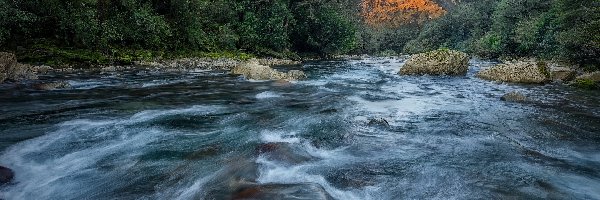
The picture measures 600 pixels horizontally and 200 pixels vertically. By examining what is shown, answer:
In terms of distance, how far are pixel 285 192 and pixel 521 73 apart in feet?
46.3

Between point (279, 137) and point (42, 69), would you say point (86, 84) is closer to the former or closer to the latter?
point (42, 69)

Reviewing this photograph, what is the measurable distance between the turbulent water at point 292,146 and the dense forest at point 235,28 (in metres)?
7.23

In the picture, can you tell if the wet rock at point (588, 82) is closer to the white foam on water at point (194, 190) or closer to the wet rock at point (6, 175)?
the white foam on water at point (194, 190)

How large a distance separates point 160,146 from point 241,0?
27654mm

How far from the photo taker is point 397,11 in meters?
163

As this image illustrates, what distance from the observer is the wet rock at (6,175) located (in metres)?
4.33

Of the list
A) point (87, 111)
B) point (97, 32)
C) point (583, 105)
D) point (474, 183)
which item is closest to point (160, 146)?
point (87, 111)

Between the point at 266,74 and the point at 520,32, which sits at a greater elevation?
the point at 520,32

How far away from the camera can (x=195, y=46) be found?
25578 mm

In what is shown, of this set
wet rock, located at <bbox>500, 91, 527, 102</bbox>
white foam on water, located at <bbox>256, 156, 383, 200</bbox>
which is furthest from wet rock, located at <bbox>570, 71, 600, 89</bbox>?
white foam on water, located at <bbox>256, 156, 383, 200</bbox>

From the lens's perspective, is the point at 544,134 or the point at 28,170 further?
the point at 544,134

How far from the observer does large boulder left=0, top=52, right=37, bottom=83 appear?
12.2m

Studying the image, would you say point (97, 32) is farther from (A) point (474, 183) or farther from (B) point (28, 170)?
(A) point (474, 183)

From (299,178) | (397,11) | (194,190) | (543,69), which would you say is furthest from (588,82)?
(397,11)
